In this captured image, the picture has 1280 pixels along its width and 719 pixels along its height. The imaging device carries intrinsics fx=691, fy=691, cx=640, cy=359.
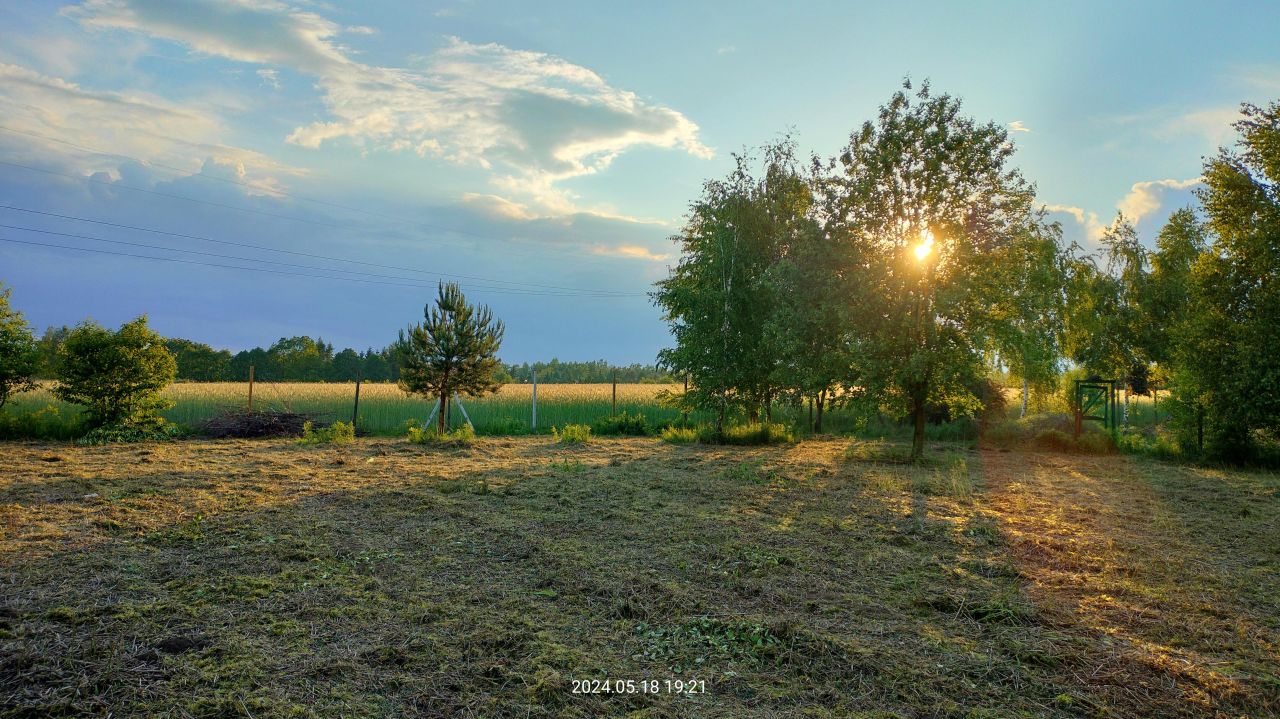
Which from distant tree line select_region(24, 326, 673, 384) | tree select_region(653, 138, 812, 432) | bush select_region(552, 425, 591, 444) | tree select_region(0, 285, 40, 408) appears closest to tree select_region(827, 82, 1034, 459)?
tree select_region(653, 138, 812, 432)

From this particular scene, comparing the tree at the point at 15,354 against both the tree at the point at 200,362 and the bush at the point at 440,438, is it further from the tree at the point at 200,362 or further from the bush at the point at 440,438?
the tree at the point at 200,362

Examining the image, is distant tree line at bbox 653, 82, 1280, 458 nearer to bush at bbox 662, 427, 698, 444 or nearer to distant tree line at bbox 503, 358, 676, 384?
bush at bbox 662, 427, 698, 444

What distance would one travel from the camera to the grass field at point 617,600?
3.74 metres

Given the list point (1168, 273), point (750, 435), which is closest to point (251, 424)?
point (750, 435)

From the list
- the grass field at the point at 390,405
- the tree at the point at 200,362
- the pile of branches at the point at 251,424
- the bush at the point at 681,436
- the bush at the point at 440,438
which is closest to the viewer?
the bush at the point at 440,438

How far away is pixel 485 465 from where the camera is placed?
509 inches

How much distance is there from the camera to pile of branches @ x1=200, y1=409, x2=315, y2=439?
58.5ft

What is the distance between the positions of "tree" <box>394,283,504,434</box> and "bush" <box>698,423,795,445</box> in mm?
6305

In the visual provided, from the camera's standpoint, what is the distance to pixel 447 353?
18.0 metres

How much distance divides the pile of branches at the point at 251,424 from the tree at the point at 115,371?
5.92 feet

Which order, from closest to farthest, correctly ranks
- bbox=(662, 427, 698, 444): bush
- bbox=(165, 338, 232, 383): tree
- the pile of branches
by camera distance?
the pile of branches, bbox=(662, 427, 698, 444): bush, bbox=(165, 338, 232, 383): tree

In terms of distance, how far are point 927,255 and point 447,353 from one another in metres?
11.7

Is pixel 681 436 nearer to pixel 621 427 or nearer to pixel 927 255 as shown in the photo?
pixel 621 427

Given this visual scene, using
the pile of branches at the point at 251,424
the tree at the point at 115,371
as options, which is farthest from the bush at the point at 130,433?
the pile of branches at the point at 251,424
